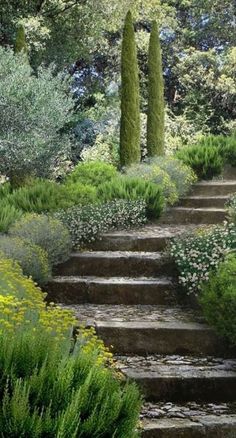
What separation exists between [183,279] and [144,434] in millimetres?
2152

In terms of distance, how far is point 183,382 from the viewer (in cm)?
456

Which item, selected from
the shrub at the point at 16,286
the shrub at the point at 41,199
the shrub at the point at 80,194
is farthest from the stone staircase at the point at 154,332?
the shrub at the point at 41,199

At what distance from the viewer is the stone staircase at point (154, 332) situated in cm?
432

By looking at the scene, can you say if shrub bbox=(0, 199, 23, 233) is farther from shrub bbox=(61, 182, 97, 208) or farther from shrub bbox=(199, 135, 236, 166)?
shrub bbox=(199, 135, 236, 166)

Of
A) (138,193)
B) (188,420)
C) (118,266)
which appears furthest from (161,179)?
(188,420)

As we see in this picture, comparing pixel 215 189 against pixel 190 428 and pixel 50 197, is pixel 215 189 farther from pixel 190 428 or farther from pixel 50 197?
pixel 190 428

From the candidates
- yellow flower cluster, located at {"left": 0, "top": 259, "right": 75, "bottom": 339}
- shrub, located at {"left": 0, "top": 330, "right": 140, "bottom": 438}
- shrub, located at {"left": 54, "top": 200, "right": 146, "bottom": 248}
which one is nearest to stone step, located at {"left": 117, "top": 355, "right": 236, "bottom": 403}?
yellow flower cluster, located at {"left": 0, "top": 259, "right": 75, "bottom": 339}

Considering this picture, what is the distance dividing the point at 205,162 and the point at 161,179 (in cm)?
180

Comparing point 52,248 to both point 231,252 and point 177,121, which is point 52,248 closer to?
point 231,252

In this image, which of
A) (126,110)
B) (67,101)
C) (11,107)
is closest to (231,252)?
(11,107)

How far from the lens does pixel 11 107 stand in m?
10.6

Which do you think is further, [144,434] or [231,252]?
[231,252]

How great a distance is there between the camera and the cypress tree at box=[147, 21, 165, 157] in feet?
47.8

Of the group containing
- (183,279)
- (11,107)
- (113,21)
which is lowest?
(183,279)
